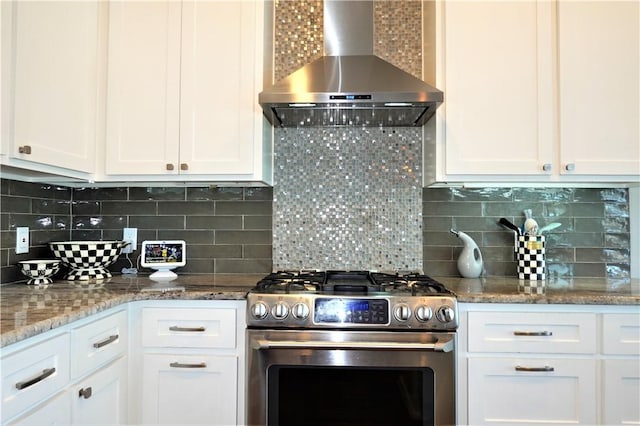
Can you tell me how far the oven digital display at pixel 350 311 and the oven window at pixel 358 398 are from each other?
19 centimetres

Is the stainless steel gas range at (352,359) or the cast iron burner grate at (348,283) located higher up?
the cast iron burner grate at (348,283)

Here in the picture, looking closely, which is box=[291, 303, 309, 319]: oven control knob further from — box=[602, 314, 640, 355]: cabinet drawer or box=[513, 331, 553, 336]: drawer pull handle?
box=[602, 314, 640, 355]: cabinet drawer

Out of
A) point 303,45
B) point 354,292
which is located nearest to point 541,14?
point 303,45

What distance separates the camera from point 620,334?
1616 mm

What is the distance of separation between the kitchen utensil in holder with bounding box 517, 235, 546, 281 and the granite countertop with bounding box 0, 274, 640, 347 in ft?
0.25

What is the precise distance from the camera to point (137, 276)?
223 centimetres

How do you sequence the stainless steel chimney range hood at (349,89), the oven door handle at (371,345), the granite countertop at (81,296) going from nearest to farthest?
the granite countertop at (81,296), the oven door handle at (371,345), the stainless steel chimney range hood at (349,89)

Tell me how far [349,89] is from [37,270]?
168 centimetres

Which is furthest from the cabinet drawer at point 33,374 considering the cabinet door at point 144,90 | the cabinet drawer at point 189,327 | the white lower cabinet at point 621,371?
the white lower cabinet at point 621,371

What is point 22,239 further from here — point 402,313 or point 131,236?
point 402,313

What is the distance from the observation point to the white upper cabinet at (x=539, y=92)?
192 centimetres

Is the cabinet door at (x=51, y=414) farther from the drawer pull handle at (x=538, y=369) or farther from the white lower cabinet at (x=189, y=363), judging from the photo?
the drawer pull handle at (x=538, y=369)

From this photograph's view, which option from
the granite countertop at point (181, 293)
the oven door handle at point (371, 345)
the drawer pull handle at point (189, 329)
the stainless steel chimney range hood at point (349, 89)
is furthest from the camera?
the stainless steel chimney range hood at point (349, 89)

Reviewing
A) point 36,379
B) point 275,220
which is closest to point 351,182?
point 275,220
